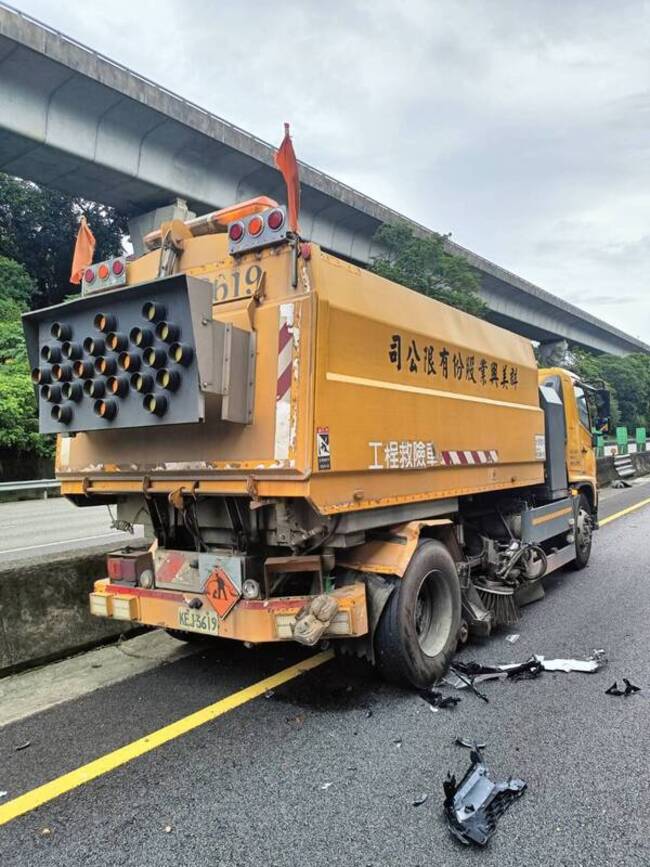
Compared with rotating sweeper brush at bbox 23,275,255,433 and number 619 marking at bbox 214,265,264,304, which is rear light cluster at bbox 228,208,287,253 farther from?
rotating sweeper brush at bbox 23,275,255,433

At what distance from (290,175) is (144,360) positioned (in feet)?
4.59

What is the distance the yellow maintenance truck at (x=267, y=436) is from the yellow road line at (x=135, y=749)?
472 mm

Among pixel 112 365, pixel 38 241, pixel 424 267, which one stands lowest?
pixel 112 365

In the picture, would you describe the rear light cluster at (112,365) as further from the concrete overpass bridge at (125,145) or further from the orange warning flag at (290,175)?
the concrete overpass bridge at (125,145)

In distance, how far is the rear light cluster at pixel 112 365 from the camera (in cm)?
345

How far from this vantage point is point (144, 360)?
11.6 feet

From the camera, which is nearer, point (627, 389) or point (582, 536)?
point (582, 536)

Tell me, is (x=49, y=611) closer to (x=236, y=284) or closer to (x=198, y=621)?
(x=198, y=621)

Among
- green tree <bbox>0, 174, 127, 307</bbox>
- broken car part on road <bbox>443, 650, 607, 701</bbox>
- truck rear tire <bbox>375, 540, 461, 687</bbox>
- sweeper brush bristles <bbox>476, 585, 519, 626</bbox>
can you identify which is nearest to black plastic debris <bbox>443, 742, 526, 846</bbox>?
truck rear tire <bbox>375, 540, 461, 687</bbox>

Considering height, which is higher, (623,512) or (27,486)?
(27,486)

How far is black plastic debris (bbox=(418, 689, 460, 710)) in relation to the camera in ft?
12.6

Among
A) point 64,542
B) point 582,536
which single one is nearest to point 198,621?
point 582,536

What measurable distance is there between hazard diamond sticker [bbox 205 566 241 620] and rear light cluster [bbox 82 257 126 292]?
2177mm

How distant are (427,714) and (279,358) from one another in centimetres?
230
